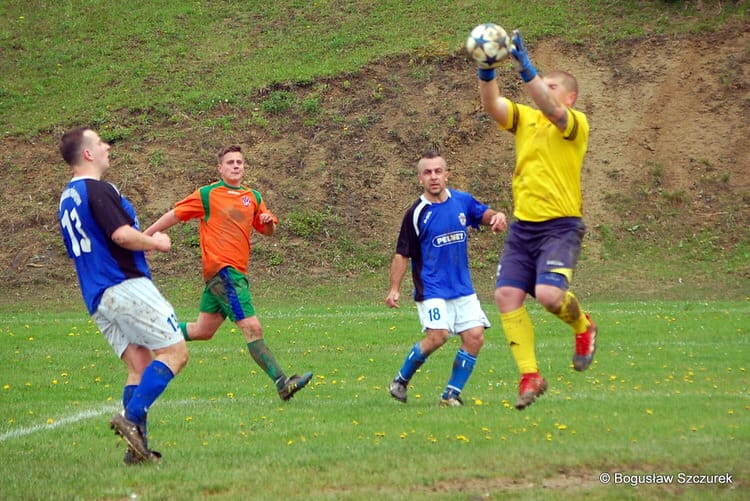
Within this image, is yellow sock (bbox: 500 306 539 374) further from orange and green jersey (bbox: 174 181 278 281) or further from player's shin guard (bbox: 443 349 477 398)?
orange and green jersey (bbox: 174 181 278 281)

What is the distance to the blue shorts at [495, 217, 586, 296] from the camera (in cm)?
709

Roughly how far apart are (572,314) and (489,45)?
2.00 m

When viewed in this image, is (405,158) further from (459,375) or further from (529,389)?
(529,389)

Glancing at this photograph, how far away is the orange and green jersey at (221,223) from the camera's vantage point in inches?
385

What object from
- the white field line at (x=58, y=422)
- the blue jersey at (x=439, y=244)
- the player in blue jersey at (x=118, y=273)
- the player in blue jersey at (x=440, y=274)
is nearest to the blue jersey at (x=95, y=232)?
the player in blue jersey at (x=118, y=273)

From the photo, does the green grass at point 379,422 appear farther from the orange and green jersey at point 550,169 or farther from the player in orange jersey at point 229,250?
the orange and green jersey at point 550,169

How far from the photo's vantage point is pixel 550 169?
7.21 metres

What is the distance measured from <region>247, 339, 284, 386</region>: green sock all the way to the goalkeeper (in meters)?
2.94

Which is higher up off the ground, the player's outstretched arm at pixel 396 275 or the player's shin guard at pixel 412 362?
the player's outstretched arm at pixel 396 275

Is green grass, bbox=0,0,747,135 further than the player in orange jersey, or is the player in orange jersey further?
green grass, bbox=0,0,747,135

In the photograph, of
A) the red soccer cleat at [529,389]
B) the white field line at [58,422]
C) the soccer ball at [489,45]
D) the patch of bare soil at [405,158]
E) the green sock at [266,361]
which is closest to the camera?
the soccer ball at [489,45]

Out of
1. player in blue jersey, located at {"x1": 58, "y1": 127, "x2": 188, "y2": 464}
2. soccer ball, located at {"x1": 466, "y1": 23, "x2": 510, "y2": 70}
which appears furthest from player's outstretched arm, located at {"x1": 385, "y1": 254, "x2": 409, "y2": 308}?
soccer ball, located at {"x1": 466, "y1": 23, "x2": 510, "y2": 70}

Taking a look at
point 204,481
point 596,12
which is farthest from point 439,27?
point 204,481

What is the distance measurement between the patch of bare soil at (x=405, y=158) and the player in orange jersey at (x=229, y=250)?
12768mm
